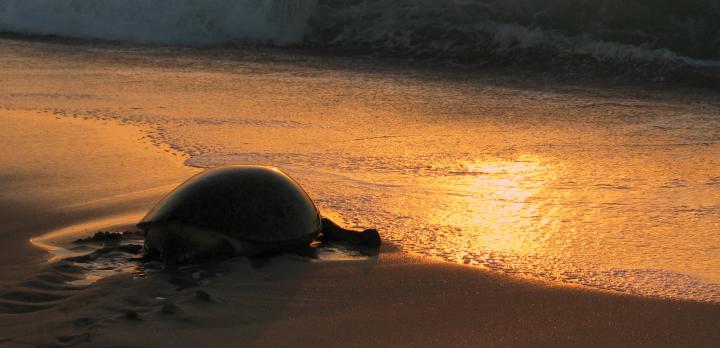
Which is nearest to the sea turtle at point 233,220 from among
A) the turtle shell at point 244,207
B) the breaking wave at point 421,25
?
the turtle shell at point 244,207

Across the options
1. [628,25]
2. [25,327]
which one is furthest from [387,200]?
[628,25]

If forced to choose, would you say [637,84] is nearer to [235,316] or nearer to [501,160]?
[501,160]

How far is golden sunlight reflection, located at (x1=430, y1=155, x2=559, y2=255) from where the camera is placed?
13.5 feet

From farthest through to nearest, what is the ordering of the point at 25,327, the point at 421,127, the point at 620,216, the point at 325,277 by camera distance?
1. the point at 421,127
2. the point at 620,216
3. the point at 325,277
4. the point at 25,327

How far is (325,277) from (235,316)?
1.78 ft

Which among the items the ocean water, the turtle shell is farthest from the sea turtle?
the ocean water

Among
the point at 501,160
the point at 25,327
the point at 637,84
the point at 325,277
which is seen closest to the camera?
the point at 25,327

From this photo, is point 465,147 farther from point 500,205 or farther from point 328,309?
point 328,309

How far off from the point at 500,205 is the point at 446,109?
3336mm

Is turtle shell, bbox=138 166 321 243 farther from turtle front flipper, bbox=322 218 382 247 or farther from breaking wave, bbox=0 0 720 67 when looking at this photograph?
breaking wave, bbox=0 0 720 67

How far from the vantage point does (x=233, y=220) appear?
146 inches

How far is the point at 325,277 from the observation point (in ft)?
11.8

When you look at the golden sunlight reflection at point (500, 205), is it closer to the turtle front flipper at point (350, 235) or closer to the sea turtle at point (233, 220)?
the turtle front flipper at point (350, 235)

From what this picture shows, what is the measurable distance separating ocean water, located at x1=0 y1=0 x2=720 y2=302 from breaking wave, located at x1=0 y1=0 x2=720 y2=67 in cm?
4
